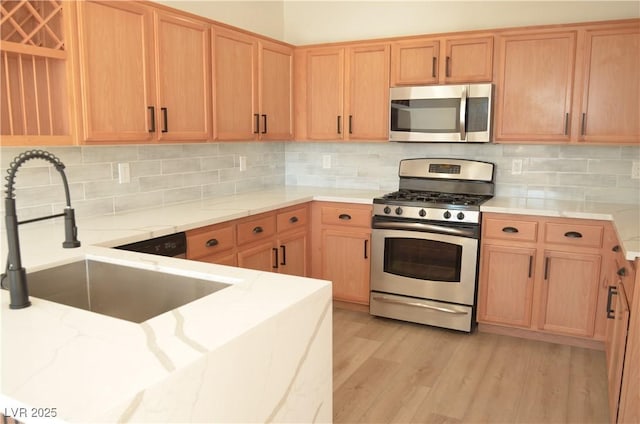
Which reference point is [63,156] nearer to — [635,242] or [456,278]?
[456,278]

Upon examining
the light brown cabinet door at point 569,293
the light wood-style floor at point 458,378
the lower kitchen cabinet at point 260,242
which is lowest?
the light wood-style floor at point 458,378

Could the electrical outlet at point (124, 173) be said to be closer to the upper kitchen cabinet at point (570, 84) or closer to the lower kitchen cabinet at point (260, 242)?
the lower kitchen cabinet at point (260, 242)

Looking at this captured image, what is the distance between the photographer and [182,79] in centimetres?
316

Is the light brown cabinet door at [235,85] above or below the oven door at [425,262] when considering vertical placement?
above

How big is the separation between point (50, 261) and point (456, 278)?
2.57 meters

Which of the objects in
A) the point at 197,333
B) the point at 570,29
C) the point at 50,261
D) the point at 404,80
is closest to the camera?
Result: the point at 197,333

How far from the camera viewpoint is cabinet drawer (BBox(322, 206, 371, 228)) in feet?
12.7

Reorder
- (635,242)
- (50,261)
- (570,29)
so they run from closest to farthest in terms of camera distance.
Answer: (50,261) < (635,242) < (570,29)

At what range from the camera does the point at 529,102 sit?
3.57 meters

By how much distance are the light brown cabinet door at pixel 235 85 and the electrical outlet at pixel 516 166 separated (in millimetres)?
1956

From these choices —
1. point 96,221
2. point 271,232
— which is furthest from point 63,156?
point 271,232

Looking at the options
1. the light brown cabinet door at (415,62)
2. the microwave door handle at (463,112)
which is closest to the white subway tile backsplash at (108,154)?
the light brown cabinet door at (415,62)

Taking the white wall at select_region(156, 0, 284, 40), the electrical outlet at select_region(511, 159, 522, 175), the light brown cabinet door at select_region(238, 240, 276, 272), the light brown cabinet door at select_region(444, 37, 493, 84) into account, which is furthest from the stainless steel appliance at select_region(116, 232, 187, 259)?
the electrical outlet at select_region(511, 159, 522, 175)

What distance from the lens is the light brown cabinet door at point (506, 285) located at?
344 centimetres
